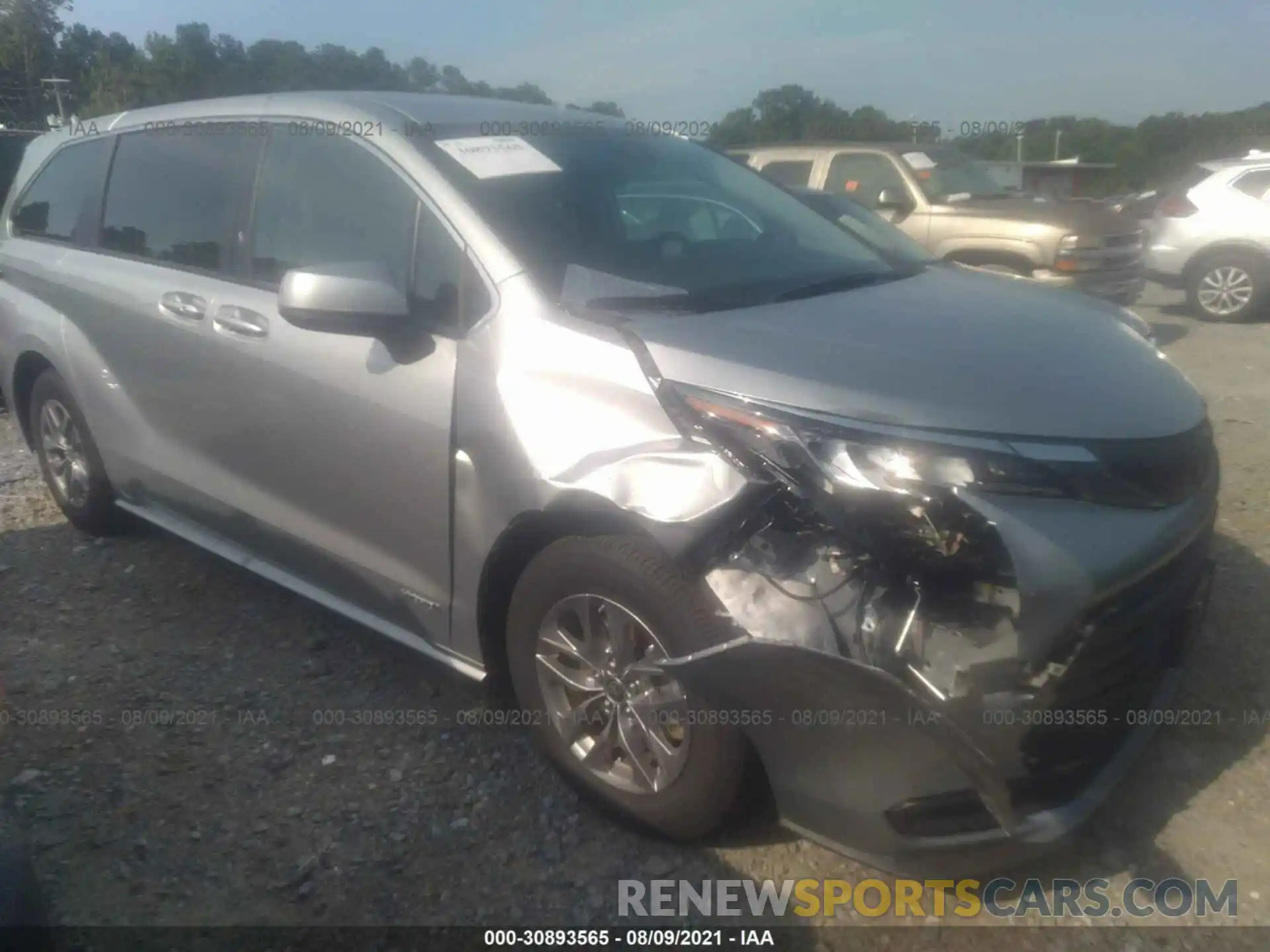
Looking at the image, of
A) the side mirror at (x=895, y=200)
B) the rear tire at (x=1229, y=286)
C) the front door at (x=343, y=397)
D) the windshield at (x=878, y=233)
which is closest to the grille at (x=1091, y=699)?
the front door at (x=343, y=397)

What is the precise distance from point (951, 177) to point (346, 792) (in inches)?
329

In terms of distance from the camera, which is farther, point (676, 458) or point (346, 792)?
point (346, 792)

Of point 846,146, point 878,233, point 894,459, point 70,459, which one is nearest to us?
point 894,459

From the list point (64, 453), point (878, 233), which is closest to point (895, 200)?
point (878, 233)

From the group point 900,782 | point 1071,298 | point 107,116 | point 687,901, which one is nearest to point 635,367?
point 900,782

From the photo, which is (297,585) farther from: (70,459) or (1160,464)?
(1160,464)

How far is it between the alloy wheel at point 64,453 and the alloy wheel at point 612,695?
9.20 ft

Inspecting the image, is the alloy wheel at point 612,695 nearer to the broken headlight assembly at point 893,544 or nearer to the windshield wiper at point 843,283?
the broken headlight assembly at point 893,544

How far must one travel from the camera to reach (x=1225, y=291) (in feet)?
34.2

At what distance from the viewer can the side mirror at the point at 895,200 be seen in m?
9.12

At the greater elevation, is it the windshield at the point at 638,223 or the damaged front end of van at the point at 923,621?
the windshield at the point at 638,223

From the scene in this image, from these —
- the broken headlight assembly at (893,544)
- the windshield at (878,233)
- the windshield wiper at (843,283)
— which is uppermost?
the windshield at (878,233)

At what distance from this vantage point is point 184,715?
11.0ft

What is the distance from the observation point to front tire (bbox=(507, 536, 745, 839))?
2377mm
